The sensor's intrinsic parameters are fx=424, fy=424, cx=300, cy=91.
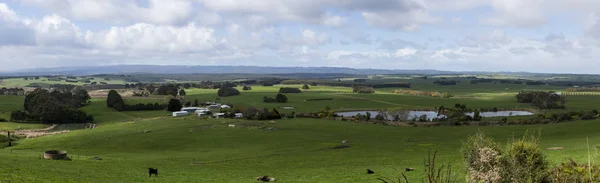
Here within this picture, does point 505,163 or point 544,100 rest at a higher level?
point 505,163

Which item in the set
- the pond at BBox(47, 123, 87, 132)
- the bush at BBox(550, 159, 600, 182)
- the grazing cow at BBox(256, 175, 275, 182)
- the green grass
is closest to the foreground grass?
the grazing cow at BBox(256, 175, 275, 182)

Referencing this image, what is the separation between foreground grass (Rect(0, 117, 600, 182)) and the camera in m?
32.9

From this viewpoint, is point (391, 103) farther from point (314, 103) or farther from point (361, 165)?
point (361, 165)

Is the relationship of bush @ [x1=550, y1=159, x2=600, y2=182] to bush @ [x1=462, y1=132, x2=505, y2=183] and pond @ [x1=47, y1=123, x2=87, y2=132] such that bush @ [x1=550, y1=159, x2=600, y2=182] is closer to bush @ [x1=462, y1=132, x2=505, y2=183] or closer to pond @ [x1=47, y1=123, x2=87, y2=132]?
bush @ [x1=462, y1=132, x2=505, y2=183]

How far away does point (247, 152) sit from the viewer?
5562cm

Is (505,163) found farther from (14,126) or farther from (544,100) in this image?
(544,100)

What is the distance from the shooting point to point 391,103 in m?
183

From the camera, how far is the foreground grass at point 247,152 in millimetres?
32875

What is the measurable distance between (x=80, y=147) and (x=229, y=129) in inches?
1051

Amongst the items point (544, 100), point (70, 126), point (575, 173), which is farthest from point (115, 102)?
point (544, 100)

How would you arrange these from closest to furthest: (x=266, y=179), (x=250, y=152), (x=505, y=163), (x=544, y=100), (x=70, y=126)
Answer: (x=505, y=163), (x=266, y=179), (x=250, y=152), (x=70, y=126), (x=544, y=100)

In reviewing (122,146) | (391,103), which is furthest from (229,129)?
(391,103)

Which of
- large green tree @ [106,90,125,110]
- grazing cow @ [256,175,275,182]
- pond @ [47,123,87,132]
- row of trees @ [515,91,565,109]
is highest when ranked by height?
grazing cow @ [256,175,275,182]

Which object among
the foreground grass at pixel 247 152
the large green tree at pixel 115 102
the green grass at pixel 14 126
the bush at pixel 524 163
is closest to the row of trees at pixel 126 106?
the large green tree at pixel 115 102
